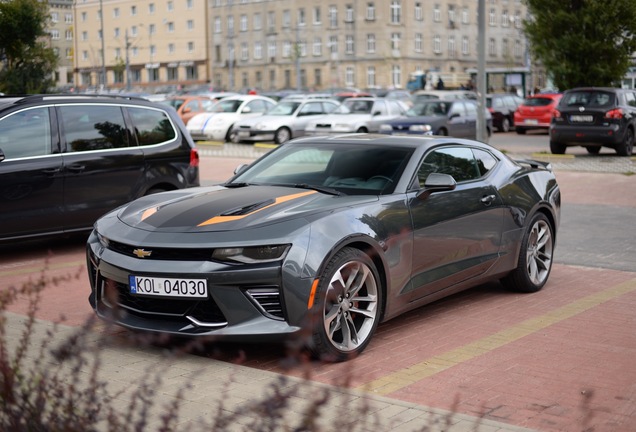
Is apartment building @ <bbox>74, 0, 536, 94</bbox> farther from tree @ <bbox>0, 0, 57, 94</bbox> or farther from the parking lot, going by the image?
the parking lot

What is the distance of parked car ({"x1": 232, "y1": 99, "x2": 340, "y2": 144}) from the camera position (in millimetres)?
30344

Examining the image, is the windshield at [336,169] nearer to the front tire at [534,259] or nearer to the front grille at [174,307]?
the front grille at [174,307]

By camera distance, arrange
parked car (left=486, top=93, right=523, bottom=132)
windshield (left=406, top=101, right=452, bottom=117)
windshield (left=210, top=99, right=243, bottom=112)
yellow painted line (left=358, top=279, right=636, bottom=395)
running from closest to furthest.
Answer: yellow painted line (left=358, top=279, right=636, bottom=395) → windshield (left=406, top=101, right=452, bottom=117) → windshield (left=210, top=99, right=243, bottom=112) → parked car (left=486, top=93, right=523, bottom=132)

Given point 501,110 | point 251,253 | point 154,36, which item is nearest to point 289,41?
point 154,36

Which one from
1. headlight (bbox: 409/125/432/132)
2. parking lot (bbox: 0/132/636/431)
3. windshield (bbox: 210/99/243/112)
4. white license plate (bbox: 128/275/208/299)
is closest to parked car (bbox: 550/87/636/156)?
headlight (bbox: 409/125/432/132)

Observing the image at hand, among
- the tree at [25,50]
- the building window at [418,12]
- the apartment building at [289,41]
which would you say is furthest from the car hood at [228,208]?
the building window at [418,12]

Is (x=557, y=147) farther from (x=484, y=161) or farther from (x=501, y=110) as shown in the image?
(x=484, y=161)

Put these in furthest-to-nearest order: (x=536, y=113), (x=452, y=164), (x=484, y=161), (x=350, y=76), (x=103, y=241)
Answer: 1. (x=350, y=76)
2. (x=536, y=113)
3. (x=484, y=161)
4. (x=452, y=164)
5. (x=103, y=241)

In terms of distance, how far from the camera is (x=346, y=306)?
6062mm

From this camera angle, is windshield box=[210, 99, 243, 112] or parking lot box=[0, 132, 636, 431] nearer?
parking lot box=[0, 132, 636, 431]

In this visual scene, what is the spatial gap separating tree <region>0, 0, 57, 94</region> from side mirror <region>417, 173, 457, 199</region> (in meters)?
17.0

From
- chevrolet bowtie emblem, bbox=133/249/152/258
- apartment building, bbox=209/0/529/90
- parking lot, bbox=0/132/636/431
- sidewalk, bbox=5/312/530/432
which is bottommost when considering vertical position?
parking lot, bbox=0/132/636/431

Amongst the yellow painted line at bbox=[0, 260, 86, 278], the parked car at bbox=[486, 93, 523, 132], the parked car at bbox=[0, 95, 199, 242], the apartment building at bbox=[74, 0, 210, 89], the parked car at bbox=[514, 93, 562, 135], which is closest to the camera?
the yellow painted line at bbox=[0, 260, 86, 278]

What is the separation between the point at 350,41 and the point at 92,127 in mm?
90295
